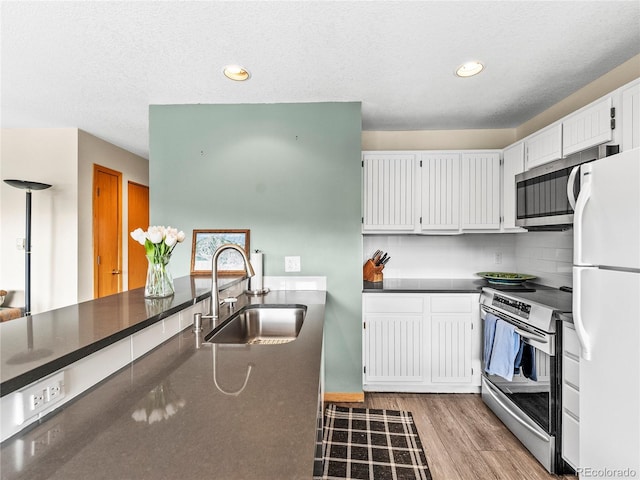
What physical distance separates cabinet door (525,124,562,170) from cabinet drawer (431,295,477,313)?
46.3 inches

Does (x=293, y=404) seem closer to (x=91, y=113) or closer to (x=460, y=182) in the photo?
(x=460, y=182)

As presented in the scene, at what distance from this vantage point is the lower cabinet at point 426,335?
9.12 ft

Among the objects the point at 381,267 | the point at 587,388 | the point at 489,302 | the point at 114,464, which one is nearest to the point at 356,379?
the point at 381,267

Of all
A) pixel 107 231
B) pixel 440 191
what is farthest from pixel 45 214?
pixel 440 191

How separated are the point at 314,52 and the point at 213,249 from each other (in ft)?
5.43

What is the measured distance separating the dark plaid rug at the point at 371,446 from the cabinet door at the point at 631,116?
210cm

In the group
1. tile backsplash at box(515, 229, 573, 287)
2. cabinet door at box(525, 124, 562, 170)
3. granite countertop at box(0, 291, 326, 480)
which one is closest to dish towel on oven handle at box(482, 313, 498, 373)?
tile backsplash at box(515, 229, 573, 287)

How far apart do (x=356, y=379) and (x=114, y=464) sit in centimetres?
229

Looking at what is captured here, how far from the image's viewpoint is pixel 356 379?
2.70 meters

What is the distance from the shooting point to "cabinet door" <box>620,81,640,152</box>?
1.70 m

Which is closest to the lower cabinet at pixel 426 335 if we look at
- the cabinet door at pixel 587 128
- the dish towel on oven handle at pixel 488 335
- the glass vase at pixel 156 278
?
the dish towel on oven handle at pixel 488 335

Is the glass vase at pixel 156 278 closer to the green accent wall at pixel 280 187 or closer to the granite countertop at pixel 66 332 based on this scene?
the granite countertop at pixel 66 332

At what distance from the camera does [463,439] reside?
219cm

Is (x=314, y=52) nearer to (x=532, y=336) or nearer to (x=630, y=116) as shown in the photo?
(x=630, y=116)
